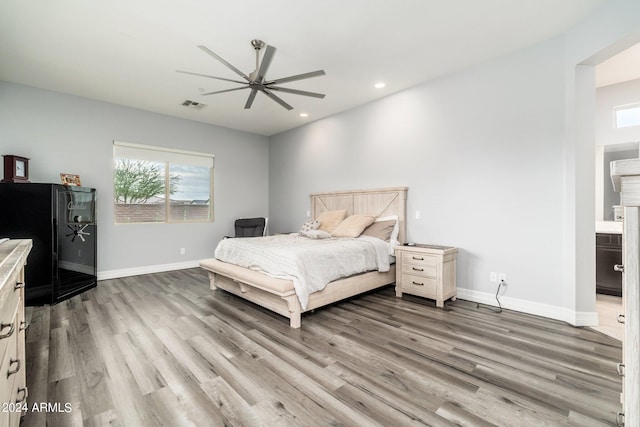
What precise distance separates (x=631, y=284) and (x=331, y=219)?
13.0 feet

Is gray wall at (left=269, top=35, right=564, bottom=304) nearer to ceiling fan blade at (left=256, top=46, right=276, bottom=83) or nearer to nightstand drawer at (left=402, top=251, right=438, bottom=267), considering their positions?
nightstand drawer at (left=402, top=251, right=438, bottom=267)

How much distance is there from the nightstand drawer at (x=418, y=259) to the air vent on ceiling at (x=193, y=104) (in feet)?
12.9

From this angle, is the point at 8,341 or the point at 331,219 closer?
the point at 8,341

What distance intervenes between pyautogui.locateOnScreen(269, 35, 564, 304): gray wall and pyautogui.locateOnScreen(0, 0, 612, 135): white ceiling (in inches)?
11.9

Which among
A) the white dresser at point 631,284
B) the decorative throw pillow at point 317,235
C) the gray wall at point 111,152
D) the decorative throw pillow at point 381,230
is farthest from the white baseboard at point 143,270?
the white dresser at point 631,284

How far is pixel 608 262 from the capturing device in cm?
365

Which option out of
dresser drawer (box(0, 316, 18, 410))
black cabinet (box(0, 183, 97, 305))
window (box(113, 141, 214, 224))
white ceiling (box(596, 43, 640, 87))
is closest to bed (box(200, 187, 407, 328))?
black cabinet (box(0, 183, 97, 305))

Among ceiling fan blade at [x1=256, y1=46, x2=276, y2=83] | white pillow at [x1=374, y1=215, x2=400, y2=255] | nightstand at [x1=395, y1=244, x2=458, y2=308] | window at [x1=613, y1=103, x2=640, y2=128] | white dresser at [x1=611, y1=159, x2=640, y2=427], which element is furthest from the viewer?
white pillow at [x1=374, y1=215, x2=400, y2=255]

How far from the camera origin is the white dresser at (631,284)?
2.73 ft

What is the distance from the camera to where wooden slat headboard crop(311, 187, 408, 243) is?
4.15 m

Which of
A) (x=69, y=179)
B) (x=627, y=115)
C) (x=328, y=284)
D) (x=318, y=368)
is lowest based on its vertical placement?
(x=318, y=368)

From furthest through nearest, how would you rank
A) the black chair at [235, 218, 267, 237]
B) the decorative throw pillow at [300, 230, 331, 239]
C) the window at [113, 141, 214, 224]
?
the black chair at [235, 218, 267, 237], the window at [113, 141, 214, 224], the decorative throw pillow at [300, 230, 331, 239]

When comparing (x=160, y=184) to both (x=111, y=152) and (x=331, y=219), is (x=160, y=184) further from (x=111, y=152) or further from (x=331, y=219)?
(x=331, y=219)

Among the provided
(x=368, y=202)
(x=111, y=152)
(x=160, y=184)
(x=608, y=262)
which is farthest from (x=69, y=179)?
(x=608, y=262)
